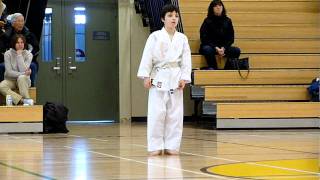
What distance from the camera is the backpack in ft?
42.8

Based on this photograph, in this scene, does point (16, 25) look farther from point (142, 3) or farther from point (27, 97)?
point (142, 3)

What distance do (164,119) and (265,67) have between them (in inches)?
260

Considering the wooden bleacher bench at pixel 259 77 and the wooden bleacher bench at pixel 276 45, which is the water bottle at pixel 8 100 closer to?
the wooden bleacher bench at pixel 259 77

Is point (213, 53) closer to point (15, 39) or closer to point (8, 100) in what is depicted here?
point (15, 39)

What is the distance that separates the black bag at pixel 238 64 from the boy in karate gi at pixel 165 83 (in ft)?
18.4

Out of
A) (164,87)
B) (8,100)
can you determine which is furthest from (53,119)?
(164,87)

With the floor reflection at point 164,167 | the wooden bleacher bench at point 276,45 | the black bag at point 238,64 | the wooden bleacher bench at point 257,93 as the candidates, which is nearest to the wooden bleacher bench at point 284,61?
the wooden bleacher bench at point 276,45

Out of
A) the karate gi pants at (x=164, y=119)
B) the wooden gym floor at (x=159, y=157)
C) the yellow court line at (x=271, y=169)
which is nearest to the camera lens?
the yellow court line at (x=271, y=169)

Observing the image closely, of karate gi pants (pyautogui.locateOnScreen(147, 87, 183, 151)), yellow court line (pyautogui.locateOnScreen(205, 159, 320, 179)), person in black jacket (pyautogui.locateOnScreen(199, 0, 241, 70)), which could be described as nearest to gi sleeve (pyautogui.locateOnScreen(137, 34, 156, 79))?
karate gi pants (pyautogui.locateOnScreen(147, 87, 183, 151))

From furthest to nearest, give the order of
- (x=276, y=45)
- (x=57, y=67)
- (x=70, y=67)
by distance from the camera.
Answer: (x=70, y=67)
(x=57, y=67)
(x=276, y=45)

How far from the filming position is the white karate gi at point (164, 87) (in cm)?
808

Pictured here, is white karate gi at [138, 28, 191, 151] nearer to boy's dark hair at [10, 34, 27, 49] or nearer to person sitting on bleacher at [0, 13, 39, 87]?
boy's dark hair at [10, 34, 27, 49]

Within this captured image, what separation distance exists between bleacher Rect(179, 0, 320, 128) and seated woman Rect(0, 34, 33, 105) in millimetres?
3071

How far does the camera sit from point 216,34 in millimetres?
13945
